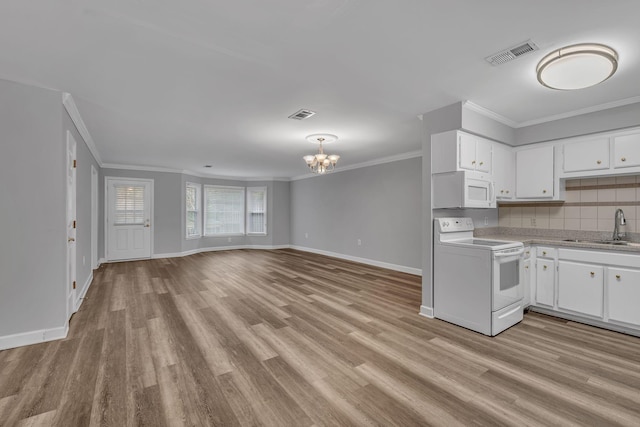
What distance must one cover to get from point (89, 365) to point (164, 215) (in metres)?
5.93

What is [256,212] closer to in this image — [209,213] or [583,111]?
[209,213]

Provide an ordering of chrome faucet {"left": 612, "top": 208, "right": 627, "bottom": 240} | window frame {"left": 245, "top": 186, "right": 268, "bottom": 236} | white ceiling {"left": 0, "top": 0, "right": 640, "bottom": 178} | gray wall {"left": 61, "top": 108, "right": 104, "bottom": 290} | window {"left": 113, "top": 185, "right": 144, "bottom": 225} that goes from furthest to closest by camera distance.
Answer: window frame {"left": 245, "top": 186, "right": 268, "bottom": 236}
window {"left": 113, "top": 185, "right": 144, "bottom": 225}
gray wall {"left": 61, "top": 108, "right": 104, "bottom": 290}
chrome faucet {"left": 612, "top": 208, "right": 627, "bottom": 240}
white ceiling {"left": 0, "top": 0, "right": 640, "bottom": 178}

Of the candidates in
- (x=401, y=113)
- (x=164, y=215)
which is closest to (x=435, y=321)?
(x=401, y=113)

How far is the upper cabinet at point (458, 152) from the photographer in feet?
10.5

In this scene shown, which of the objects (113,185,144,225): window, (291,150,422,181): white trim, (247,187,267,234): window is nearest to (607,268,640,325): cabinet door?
(291,150,422,181): white trim

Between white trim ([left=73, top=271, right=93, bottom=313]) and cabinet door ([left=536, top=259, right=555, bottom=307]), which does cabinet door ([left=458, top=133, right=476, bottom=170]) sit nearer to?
cabinet door ([left=536, top=259, right=555, bottom=307])

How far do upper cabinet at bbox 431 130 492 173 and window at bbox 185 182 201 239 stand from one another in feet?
23.3

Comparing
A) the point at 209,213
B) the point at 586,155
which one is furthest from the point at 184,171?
the point at 586,155

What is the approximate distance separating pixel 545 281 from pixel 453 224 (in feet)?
4.30

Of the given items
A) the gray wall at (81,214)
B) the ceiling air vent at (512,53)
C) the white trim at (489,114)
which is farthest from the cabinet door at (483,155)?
the gray wall at (81,214)

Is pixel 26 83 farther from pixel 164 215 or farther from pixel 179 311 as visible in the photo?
pixel 164 215

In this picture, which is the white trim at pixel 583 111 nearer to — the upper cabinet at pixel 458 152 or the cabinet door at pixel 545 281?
the upper cabinet at pixel 458 152

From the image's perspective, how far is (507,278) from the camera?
3088mm

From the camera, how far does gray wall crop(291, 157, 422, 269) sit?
19.0 feet
